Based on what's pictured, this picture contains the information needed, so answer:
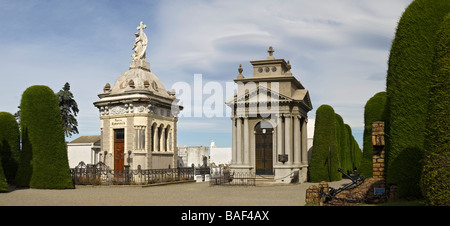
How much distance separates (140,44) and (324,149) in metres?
15.3

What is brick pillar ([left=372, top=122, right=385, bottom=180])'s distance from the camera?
1409 centimetres

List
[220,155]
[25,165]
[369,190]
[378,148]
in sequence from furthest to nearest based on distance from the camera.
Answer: [220,155] < [25,165] < [378,148] < [369,190]

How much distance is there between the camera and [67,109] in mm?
48844

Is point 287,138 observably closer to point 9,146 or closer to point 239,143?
point 239,143

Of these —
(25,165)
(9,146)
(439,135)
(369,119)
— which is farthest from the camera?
(9,146)

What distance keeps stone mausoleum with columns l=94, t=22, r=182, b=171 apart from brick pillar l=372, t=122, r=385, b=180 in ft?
55.1

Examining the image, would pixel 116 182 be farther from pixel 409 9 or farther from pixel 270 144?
pixel 409 9

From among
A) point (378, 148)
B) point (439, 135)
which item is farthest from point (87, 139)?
→ point (439, 135)

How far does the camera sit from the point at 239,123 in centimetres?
2869

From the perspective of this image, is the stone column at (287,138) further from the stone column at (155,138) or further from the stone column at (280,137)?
the stone column at (155,138)

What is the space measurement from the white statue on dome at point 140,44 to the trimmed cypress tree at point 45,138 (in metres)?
9.51

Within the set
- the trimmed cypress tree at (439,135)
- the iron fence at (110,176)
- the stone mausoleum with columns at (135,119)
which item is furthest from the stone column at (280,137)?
the trimmed cypress tree at (439,135)
